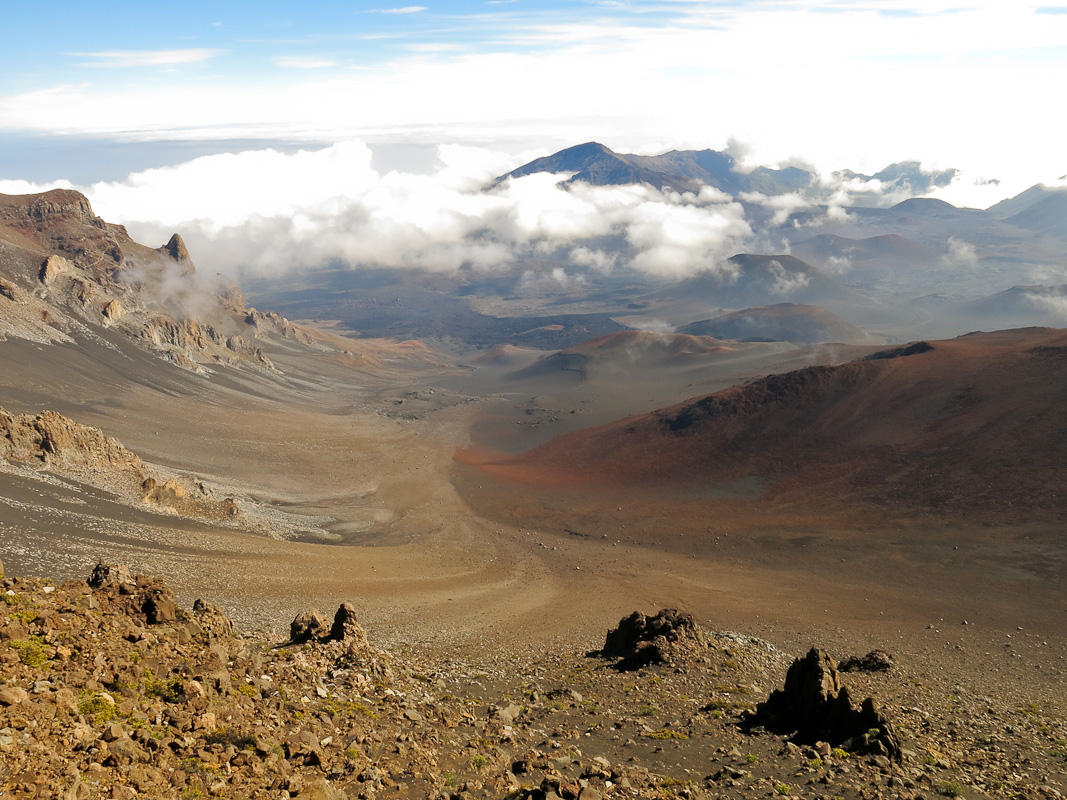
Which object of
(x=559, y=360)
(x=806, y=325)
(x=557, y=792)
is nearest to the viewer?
(x=557, y=792)

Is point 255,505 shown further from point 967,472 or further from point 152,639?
point 967,472

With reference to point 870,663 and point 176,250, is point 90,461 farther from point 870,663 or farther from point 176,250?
point 176,250

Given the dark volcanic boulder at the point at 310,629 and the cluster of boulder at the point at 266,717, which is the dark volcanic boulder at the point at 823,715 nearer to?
the cluster of boulder at the point at 266,717

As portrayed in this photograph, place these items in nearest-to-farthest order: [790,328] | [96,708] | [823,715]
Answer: [96,708]
[823,715]
[790,328]

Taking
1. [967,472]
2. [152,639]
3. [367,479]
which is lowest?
[367,479]

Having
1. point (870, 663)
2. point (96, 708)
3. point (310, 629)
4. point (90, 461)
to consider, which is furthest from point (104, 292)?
point (870, 663)

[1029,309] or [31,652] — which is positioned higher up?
[1029,309]

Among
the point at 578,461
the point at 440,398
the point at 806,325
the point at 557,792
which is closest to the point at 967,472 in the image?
the point at 578,461

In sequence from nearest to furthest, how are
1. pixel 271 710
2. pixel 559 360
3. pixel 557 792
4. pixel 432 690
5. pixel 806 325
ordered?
1. pixel 557 792
2. pixel 271 710
3. pixel 432 690
4. pixel 559 360
5. pixel 806 325
